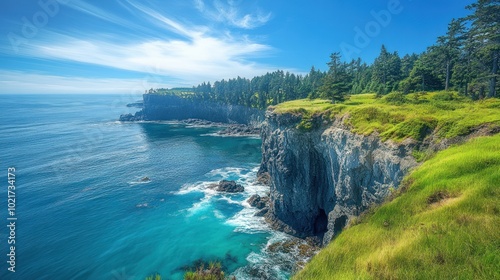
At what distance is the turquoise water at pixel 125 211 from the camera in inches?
1476

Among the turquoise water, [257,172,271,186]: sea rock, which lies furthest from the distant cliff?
[257,172,271,186]: sea rock

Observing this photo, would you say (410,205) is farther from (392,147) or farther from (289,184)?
(289,184)

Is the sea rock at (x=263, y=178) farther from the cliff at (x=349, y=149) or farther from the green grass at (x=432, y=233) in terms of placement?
the green grass at (x=432, y=233)

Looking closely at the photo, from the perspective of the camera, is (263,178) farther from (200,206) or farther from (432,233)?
(432,233)

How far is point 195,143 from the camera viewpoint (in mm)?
110500

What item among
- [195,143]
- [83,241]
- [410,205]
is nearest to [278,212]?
[83,241]

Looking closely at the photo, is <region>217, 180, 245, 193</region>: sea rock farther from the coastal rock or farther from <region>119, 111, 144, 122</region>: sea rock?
<region>119, 111, 144, 122</region>: sea rock

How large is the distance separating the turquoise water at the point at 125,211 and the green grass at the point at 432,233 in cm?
2524

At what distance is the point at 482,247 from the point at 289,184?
3821 centimetres

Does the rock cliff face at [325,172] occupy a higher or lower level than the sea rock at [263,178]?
higher

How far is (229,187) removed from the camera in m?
62.0

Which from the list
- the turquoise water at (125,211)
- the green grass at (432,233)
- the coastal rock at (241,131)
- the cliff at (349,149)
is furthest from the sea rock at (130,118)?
the green grass at (432,233)

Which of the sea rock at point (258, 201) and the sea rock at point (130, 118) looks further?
the sea rock at point (130, 118)

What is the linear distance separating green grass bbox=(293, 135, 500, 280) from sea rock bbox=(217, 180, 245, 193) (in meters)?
49.1
